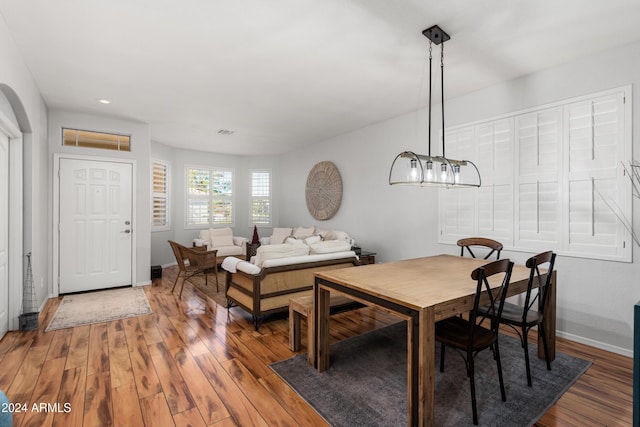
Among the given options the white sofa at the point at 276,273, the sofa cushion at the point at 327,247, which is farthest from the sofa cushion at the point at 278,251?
the sofa cushion at the point at 327,247

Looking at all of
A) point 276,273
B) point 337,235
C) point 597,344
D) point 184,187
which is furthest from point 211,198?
point 597,344

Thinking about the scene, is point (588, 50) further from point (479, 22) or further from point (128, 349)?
point (128, 349)

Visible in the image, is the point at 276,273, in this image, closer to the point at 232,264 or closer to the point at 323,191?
the point at 232,264

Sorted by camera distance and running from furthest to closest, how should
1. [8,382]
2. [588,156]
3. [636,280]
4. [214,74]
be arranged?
[214,74] → [588,156] → [636,280] → [8,382]

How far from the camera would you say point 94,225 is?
15.5ft

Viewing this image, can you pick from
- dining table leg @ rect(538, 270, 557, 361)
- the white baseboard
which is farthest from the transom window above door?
the white baseboard

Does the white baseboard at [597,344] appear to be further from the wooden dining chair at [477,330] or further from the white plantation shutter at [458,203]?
the wooden dining chair at [477,330]

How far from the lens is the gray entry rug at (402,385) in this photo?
193cm

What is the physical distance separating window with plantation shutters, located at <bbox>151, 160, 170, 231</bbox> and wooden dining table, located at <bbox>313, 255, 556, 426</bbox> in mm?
5288

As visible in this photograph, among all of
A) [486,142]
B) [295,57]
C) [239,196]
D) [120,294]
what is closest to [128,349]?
[120,294]

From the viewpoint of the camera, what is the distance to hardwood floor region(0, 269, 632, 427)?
1.92 meters

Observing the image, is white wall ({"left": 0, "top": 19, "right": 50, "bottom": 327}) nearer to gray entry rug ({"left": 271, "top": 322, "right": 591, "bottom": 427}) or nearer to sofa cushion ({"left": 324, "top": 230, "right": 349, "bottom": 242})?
gray entry rug ({"left": 271, "top": 322, "right": 591, "bottom": 427})

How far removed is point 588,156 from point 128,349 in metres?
4.50

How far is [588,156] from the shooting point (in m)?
2.91
